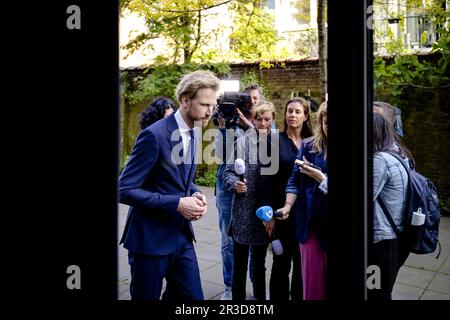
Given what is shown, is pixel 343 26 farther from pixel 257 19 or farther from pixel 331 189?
pixel 257 19

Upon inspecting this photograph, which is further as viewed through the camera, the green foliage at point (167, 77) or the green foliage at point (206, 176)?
the green foliage at point (206, 176)

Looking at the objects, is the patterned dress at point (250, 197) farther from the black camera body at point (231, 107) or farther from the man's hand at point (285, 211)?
the black camera body at point (231, 107)

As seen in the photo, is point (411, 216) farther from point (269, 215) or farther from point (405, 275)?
point (405, 275)

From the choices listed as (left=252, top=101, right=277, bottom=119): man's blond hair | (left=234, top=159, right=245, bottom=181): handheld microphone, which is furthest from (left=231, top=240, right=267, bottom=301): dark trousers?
(left=252, top=101, right=277, bottom=119): man's blond hair

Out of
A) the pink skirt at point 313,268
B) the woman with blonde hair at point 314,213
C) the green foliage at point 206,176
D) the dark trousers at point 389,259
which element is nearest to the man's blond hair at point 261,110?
the woman with blonde hair at point 314,213

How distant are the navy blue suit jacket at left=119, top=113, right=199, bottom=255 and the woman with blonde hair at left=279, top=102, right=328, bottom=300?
0.84 meters

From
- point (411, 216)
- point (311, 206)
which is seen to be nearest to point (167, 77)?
point (311, 206)

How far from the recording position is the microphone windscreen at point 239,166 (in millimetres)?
3365

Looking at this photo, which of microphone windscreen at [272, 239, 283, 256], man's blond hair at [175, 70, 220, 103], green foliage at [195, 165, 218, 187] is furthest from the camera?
green foliage at [195, 165, 218, 187]

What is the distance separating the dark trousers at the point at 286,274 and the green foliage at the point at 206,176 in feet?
20.2

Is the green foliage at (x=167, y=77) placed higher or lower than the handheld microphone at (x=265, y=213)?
higher

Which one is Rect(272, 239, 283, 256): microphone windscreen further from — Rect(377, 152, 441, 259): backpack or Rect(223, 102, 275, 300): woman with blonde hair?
Rect(377, 152, 441, 259): backpack

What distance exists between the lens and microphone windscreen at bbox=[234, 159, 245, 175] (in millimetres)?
3365
